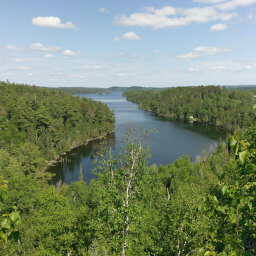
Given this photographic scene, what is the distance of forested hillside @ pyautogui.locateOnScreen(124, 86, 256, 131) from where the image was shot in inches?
4481

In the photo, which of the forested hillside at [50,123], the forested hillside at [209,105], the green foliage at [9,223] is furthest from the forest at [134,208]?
the forested hillside at [209,105]

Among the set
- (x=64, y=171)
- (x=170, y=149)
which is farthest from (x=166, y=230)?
(x=170, y=149)

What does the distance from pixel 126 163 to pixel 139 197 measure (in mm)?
1899

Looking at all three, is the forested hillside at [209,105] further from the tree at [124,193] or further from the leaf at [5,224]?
the leaf at [5,224]

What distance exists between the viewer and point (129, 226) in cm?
1081

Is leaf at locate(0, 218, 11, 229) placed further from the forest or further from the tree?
the tree

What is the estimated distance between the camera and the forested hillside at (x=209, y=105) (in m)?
114

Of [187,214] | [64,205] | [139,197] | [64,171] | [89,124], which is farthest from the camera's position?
[89,124]

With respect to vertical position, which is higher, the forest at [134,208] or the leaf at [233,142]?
the leaf at [233,142]

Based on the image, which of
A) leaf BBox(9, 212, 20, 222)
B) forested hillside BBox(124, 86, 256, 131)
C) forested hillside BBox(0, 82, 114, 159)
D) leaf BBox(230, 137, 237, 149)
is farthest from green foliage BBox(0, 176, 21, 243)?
forested hillside BBox(124, 86, 256, 131)

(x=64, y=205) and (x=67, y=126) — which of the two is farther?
(x=67, y=126)

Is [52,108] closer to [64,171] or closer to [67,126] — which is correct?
[67,126]

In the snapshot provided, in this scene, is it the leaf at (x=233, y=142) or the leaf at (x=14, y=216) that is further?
the leaf at (x=233, y=142)

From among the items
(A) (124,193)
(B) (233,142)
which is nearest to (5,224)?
(B) (233,142)
